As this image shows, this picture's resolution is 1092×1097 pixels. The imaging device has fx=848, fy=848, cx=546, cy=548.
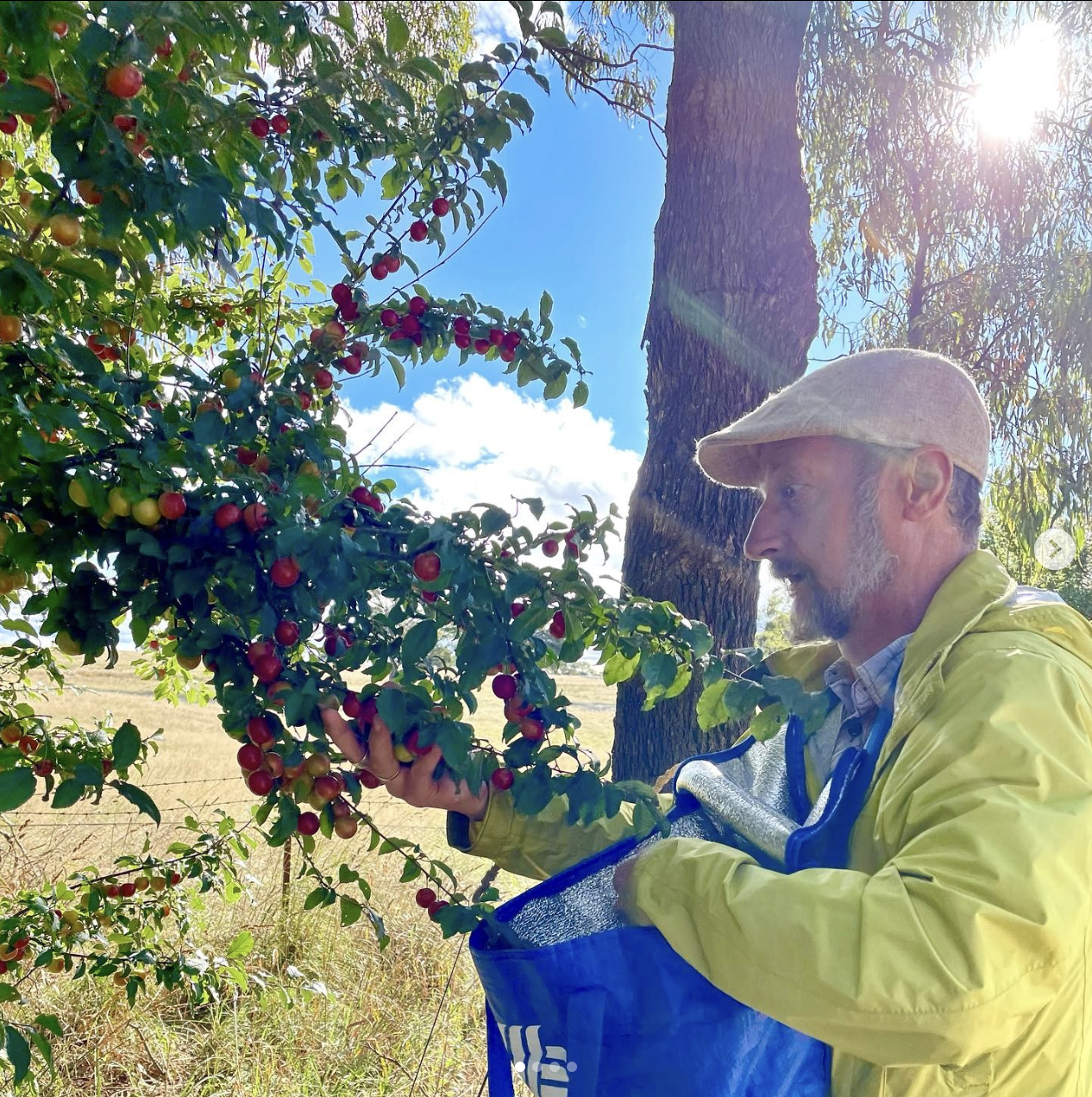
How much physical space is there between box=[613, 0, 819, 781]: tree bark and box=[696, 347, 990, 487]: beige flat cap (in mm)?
1075

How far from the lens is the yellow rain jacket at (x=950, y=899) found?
0.89m

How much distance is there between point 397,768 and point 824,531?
31.6 inches

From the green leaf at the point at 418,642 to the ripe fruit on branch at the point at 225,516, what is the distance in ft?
0.88

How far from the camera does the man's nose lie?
150 cm

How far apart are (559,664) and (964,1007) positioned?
599 mm

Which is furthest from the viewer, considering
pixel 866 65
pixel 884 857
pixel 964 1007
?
pixel 866 65

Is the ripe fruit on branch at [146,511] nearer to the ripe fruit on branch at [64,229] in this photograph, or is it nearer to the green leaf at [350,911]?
the ripe fruit on branch at [64,229]

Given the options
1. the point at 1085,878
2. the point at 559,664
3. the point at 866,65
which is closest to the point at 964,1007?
the point at 1085,878

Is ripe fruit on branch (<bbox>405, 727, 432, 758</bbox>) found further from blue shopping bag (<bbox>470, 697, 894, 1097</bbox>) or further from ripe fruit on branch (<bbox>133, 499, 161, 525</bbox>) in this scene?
ripe fruit on branch (<bbox>133, 499, 161, 525</bbox>)

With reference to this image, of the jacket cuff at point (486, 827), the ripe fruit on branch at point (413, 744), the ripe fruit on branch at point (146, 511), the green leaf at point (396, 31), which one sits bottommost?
the jacket cuff at point (486, 827)

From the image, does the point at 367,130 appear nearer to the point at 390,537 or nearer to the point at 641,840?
the point at 390,537

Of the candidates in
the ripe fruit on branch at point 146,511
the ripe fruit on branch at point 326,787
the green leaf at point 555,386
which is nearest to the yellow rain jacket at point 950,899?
the ripe fruit on branch at point 326,787

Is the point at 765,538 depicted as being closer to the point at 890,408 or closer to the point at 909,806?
the point at 890,408

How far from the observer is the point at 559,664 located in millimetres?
1174
